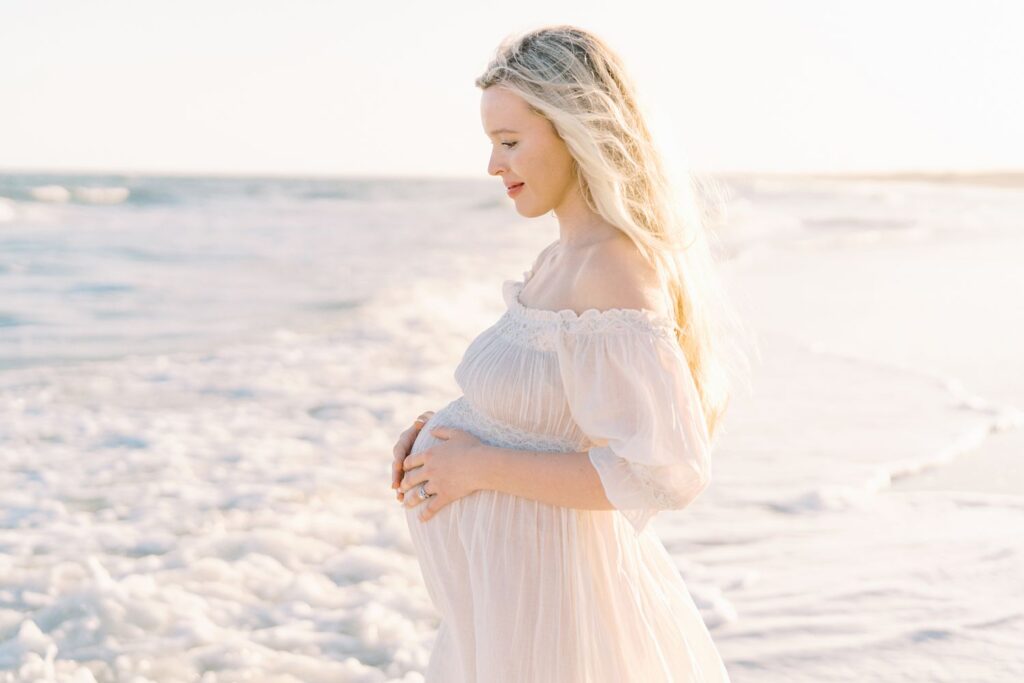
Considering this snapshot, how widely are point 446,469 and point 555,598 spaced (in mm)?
325

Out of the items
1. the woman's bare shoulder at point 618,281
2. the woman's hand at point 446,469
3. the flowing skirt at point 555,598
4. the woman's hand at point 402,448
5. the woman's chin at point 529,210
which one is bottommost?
the flowing skirt at point 555,598

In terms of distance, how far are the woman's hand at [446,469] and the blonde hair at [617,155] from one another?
0.46 meters

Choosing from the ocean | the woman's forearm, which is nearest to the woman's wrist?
the woman's forearm

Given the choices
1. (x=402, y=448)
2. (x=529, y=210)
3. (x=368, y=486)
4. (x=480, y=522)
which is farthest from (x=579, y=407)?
Answer: (x=368, y=486)

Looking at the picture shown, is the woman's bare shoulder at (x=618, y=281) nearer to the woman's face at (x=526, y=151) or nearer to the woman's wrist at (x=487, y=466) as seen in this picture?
the woman's face at (x=526, y=151)

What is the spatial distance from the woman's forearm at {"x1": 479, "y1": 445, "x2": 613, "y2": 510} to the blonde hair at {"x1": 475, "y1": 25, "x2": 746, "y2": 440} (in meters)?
0.32

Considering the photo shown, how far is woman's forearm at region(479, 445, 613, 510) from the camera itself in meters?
2.21

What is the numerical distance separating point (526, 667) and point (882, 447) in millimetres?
4991

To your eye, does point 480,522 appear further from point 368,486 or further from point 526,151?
point 368,486

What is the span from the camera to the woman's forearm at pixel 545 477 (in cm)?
221

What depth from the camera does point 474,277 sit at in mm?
15867

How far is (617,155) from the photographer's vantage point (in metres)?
2.29

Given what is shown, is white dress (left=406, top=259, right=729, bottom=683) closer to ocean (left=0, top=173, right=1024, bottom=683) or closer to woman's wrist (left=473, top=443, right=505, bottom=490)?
woman's wrist (left=473, top=443, right=505, bottom=490)

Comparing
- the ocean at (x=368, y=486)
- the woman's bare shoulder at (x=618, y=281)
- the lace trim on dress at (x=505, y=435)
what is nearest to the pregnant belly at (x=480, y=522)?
the lace trim on dress at (x=505, y=435)
